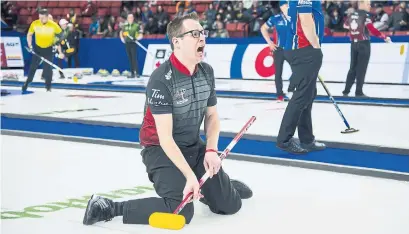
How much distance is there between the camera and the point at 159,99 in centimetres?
425

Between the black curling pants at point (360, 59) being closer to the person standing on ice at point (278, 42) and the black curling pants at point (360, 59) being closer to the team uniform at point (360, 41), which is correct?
the team uniform at point (360, 41)

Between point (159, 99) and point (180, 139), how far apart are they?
370mm

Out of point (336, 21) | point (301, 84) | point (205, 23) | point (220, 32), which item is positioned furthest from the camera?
point (205, 23)

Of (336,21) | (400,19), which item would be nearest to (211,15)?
(336,21)

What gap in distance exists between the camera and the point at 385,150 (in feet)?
21.2

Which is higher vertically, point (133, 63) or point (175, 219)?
point (175, 219)

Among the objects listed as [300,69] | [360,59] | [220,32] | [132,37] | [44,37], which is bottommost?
[132,37]

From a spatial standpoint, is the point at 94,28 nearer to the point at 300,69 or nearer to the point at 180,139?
the point at 300,69

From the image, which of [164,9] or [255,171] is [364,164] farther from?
[164,9]

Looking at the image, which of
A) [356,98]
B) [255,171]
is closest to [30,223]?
[255,171]

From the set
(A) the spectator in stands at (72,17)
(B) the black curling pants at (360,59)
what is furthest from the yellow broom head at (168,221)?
(A) the spectator in stands at (72,17)

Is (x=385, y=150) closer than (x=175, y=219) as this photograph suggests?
No

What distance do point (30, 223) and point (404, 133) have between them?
487 centimetres

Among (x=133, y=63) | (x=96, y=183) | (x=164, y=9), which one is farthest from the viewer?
(x=164, y=9)
